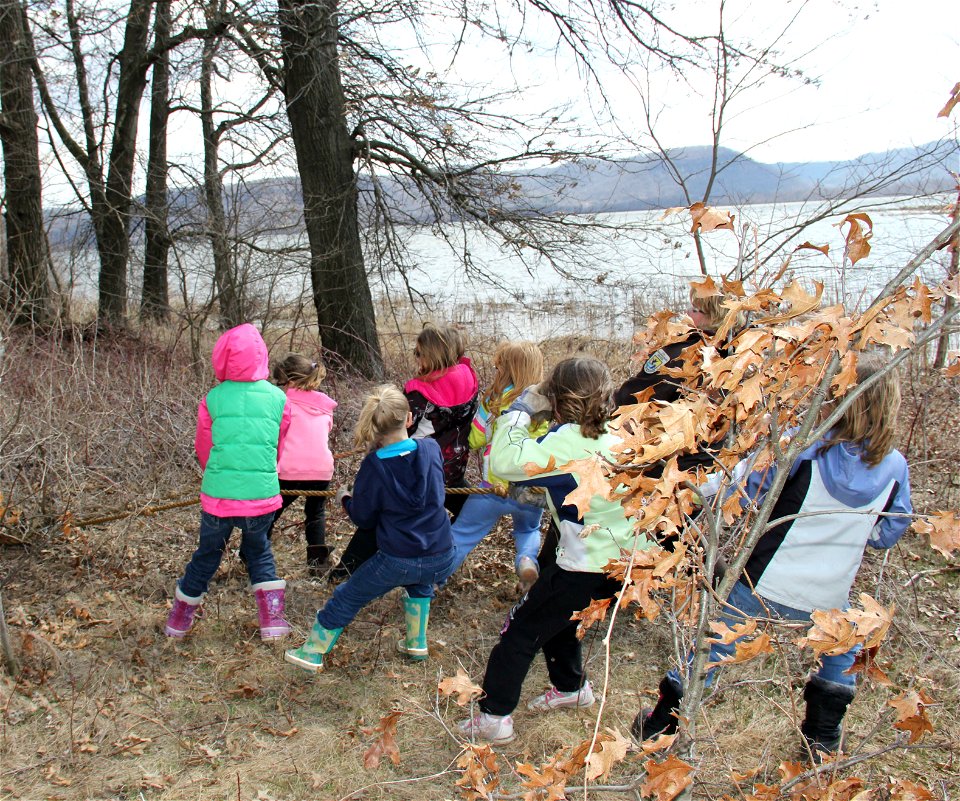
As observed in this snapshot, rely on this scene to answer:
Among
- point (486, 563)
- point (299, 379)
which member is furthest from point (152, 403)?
point (486, 563)

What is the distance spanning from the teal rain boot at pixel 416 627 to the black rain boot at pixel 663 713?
1104 millimetres

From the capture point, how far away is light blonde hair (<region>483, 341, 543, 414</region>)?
13.6 ft

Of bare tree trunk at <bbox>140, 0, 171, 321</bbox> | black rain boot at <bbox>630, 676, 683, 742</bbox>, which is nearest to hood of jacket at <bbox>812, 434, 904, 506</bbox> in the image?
black rain boot at <bbox>630, 676, 683, 742</bbox>

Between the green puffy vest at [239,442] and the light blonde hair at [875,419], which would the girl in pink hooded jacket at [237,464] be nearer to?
the green puffy vest at [239,442]

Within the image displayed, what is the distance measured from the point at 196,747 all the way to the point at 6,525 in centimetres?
231

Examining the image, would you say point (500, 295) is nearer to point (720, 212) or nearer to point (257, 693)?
point (257, 693)

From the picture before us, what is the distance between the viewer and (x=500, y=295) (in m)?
10.3

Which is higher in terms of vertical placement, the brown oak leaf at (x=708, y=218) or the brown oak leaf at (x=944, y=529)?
the brown oak leaf at (x=708, y=218)

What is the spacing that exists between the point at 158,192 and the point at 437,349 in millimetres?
6742

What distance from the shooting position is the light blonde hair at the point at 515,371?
4.15m

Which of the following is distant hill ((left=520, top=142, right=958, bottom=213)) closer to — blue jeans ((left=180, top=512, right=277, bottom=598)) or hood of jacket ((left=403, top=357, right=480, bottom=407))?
hood of jacket ((left=403, top=357, right=480, bottom=407))

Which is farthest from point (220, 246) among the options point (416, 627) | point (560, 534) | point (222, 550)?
point (560, 534)

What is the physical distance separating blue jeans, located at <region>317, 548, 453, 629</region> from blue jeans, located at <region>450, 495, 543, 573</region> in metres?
0.74

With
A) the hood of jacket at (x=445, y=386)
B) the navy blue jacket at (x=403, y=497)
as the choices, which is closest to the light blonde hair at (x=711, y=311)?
the navy blue jacket at (x=403, y=497)
